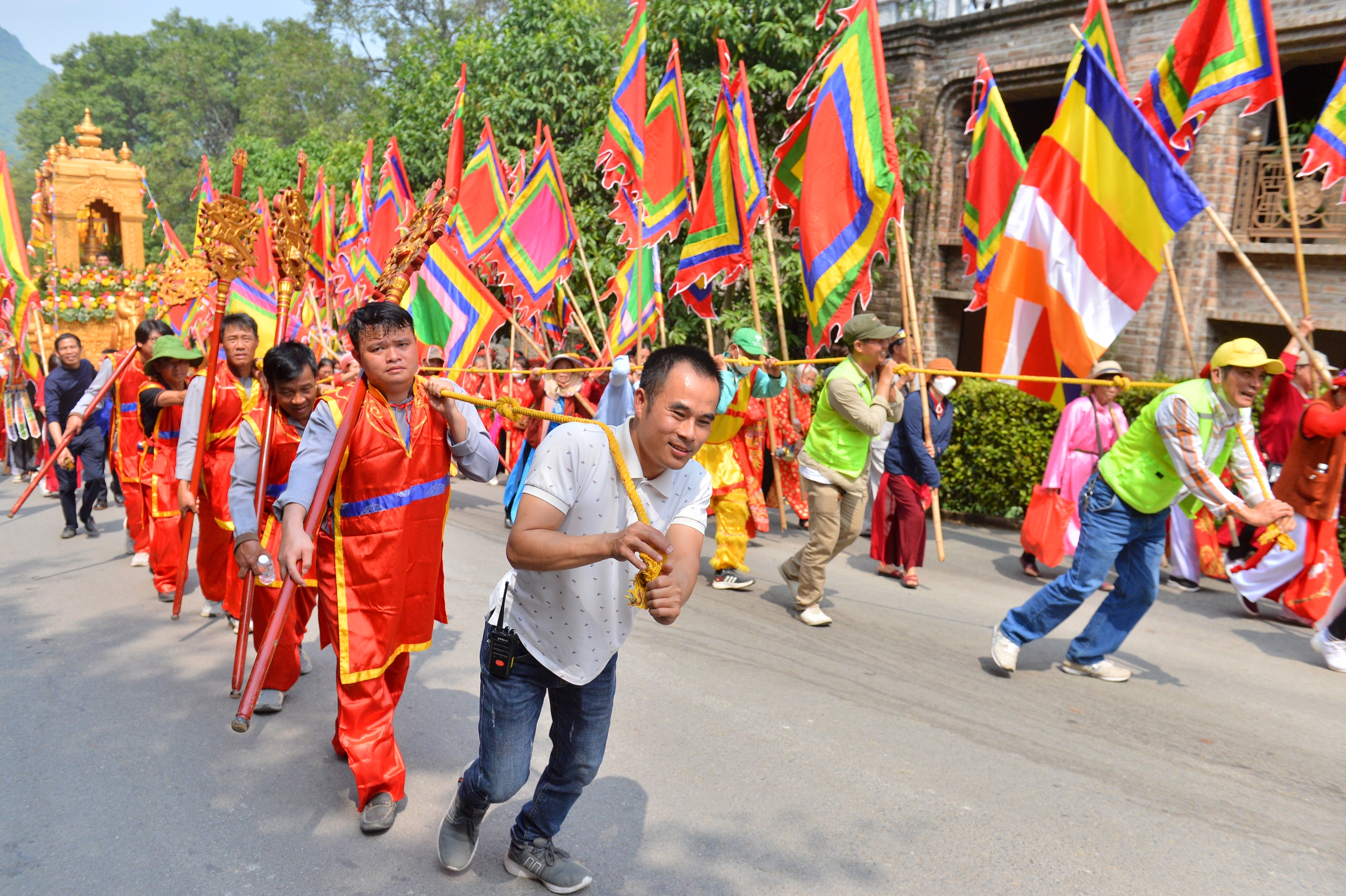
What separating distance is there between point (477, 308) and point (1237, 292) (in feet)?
27.9

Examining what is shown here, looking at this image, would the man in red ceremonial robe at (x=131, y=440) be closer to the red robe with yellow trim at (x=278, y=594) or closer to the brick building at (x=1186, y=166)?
the red robe with yellow trim at (x=278, y=594)

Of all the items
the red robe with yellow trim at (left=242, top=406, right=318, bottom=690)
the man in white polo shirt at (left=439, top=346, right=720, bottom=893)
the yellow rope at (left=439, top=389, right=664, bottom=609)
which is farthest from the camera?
the red robe with yellow trim at (left=242, top=406, right=318, bottom=690)

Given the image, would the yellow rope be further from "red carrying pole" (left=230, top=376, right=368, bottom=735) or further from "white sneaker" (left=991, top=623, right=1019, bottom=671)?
"white sneaker" (left=991, top=623, right=1019, bottom=671)

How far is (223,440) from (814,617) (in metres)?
3.65

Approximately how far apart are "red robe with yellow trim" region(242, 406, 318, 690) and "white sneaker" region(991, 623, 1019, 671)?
3.44 metres

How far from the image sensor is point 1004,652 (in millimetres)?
5094

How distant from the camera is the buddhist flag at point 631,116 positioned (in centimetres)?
827

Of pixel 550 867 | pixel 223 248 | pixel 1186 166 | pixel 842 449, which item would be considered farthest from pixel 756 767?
pixel 1186 166

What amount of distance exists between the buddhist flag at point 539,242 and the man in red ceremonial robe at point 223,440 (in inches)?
140

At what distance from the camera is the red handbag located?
283 inches

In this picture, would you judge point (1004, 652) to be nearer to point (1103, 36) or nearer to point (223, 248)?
point (1103, 36)

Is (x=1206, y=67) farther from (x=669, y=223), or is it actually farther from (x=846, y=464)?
(x=669, y=223)

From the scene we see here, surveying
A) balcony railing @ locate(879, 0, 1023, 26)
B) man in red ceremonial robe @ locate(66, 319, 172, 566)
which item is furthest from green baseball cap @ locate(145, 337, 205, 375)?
balcony railing @ locate(879, 0, 1023, 26)

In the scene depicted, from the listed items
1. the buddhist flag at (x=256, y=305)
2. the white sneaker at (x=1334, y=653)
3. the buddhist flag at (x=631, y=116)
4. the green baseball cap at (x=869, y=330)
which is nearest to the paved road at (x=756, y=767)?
the white sneaker at (x=1334, y=653)
